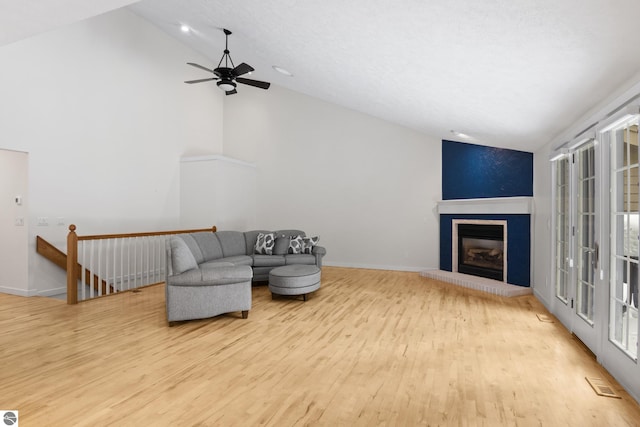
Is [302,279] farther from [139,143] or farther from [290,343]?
[139,143]

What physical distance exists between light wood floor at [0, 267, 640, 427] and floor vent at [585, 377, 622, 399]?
0.06 m

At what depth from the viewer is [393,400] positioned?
7.36ft

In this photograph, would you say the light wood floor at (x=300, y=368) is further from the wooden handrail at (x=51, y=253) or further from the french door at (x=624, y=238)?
the wooden handrail at (x=51, y=253)

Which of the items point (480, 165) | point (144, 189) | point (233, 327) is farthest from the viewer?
point (144, 189)

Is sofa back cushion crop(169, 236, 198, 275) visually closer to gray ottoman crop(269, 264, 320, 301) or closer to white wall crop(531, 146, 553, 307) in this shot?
gray ottoman crop(269, 264, 320, 301)

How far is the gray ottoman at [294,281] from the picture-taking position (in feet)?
15.2

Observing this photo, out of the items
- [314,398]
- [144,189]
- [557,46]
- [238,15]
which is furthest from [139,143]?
[557,46]

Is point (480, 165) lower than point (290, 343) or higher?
higher

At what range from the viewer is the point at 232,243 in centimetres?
594

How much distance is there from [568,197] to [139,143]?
6908 millimetres

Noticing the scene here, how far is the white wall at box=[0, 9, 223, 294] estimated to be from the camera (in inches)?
194

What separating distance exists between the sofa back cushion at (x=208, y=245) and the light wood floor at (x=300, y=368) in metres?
1.12

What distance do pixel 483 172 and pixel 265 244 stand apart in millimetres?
4151

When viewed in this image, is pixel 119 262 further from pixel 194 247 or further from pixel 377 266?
pixel 377 266
